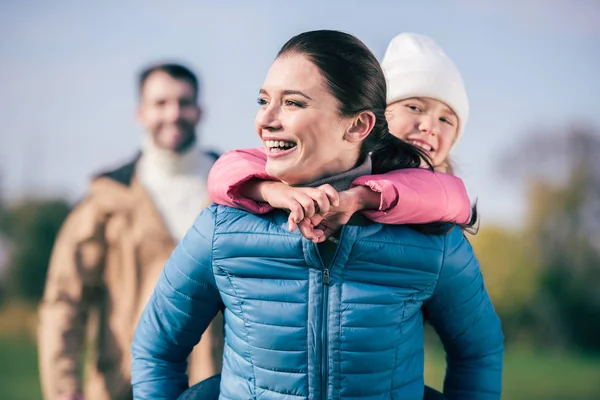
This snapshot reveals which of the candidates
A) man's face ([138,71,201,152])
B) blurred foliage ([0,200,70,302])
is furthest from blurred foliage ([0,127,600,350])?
man's face ([138,71,201,152])

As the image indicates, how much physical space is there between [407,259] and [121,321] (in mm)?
2103

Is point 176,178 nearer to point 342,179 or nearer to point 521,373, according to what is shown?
point 342,179

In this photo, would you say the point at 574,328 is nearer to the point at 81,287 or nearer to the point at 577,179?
the point at 577,179

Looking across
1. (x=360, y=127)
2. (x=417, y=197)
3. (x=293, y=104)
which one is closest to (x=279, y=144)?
(x=293, y=104)

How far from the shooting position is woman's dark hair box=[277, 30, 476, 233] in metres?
1.52

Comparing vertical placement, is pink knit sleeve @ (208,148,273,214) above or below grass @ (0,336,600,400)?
above

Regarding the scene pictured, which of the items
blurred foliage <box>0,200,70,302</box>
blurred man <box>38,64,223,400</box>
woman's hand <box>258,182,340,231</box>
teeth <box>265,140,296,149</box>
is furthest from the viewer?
blurred foliage <box>0,200,70,302</box>

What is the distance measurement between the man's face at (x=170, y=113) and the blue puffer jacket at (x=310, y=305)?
79.9 inches

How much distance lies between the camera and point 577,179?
10.1 m

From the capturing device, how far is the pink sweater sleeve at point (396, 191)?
149cm

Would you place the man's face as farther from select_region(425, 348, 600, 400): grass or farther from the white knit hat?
select_region(425, 348, 600, 400): grass

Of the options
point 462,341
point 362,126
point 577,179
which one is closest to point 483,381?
point 462,341

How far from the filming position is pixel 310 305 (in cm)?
149

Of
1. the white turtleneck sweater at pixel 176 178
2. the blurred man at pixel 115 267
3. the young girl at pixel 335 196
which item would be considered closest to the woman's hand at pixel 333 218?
the young girl at pixel 335 196
